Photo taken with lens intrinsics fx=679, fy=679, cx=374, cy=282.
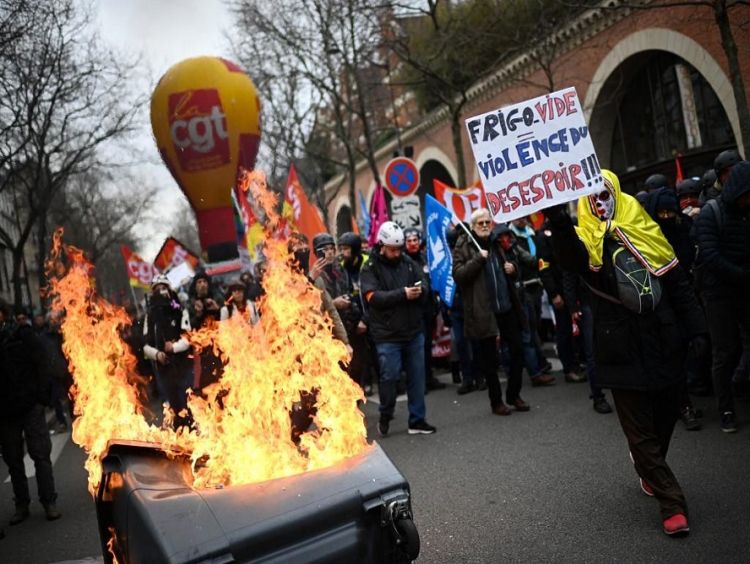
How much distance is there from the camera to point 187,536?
243 cm

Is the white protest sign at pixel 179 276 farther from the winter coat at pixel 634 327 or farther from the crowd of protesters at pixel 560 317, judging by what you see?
the winter coat at pixel 634 327

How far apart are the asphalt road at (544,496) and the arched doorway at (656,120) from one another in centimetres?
1178

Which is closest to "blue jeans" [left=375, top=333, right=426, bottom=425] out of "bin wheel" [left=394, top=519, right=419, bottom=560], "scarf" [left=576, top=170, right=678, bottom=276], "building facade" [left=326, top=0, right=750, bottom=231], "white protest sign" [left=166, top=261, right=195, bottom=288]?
"scarf" [left=576, top=170, right=678, bottom=276]

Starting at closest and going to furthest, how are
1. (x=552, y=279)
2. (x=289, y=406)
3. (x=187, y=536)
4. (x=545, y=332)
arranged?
(x=187, y=536) < (x=289, y=406) < (x=552, y=279) < (x=545, y=332)

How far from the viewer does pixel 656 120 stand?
60.4ft

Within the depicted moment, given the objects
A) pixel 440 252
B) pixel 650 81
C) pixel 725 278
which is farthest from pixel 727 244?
pixel 650 81

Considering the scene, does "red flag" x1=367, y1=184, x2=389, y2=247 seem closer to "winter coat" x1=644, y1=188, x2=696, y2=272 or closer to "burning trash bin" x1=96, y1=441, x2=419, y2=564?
"winter coat" x1=644, y1=188, x2=696, y2=272

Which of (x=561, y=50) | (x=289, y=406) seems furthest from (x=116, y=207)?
(x=289, y=406)

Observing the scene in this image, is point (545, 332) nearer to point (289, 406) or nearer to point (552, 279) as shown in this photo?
point (552, 279)

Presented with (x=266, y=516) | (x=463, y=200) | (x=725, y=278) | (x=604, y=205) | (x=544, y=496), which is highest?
(x=463, y=200)

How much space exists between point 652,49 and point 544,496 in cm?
1549

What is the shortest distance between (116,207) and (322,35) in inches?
1239

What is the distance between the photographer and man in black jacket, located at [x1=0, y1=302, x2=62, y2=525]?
20.0 feet

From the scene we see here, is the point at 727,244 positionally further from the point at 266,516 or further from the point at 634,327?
the point at 266,516
